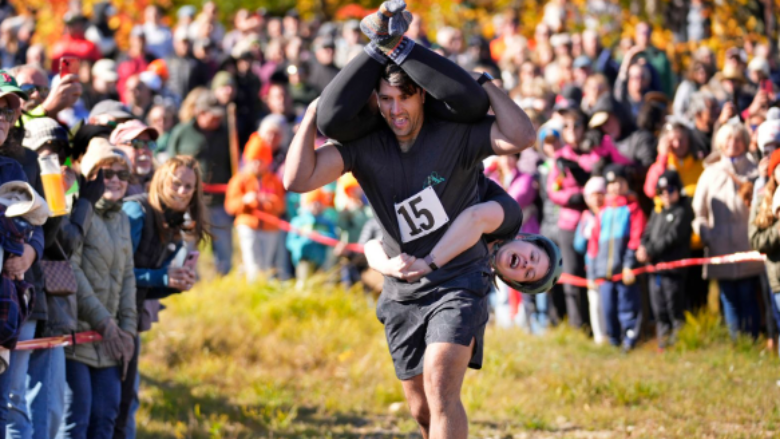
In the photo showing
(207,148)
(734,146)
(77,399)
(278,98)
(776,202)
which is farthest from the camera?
(278,98)

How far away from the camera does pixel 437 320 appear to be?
518 centimetres

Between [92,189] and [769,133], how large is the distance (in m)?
4.93

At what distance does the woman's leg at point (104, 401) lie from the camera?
6.14 metres

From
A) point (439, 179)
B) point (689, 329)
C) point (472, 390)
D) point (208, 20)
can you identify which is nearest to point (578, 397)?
point (472, 390)

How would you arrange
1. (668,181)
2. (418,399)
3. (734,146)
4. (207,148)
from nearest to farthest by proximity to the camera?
(418,399), (734,146), (668,181), (207,148)

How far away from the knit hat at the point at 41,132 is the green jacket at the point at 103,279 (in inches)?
19.2

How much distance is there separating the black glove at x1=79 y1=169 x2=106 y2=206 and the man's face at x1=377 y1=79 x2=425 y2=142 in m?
1.81

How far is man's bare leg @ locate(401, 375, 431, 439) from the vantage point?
536 cm

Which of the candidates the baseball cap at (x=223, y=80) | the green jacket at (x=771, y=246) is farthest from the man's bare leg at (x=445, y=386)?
the baseball cap at (x=223, y=80)

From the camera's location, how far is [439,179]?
527cm

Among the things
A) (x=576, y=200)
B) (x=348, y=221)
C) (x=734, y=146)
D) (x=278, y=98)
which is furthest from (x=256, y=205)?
(x=734, y=146)

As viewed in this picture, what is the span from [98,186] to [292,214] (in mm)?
5565

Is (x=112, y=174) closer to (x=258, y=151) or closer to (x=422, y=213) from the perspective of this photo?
(x=422, y=213)

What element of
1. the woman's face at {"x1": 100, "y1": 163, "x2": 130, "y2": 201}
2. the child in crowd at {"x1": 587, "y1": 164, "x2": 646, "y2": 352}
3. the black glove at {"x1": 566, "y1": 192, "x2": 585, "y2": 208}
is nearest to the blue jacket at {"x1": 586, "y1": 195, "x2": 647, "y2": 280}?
the child in crowd at {"x1": 587, "y1": 164, "x2": 646, "y2": 352}
